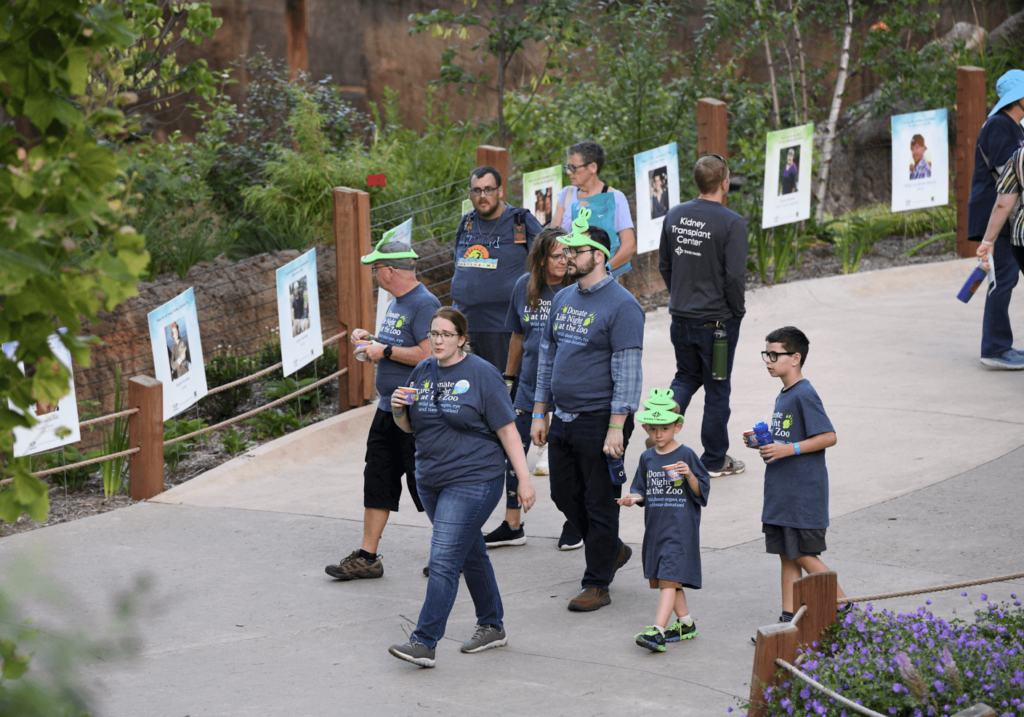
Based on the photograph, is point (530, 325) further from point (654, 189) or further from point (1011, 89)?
point (654, 189)

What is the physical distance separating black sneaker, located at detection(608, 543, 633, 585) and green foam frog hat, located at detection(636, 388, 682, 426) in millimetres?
865

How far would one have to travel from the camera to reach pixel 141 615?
6.54ft

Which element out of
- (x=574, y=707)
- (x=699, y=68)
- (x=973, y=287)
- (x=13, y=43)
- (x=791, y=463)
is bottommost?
(x=574, y=707)

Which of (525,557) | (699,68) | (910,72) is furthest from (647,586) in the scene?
(910,72)

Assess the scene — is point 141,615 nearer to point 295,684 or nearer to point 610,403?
point 295,684

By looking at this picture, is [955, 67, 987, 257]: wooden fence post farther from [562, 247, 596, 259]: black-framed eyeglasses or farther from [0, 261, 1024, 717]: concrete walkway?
[562, 247, 596, 259]: black-framed eyeglasses

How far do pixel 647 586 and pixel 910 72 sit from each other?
10.6 metres

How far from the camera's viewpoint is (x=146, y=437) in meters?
7.43

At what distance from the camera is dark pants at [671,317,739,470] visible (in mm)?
6969

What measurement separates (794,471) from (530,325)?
6.35 feet

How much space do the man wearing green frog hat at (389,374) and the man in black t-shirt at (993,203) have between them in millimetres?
4712

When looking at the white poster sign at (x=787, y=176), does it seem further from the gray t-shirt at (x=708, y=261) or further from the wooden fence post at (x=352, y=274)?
the gray t-shirt at (x=708, y=261)

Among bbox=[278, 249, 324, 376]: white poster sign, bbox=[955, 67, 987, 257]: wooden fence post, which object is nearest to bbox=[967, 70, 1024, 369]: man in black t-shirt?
bbox=[955, 67, 987, 257]: wooden fence post

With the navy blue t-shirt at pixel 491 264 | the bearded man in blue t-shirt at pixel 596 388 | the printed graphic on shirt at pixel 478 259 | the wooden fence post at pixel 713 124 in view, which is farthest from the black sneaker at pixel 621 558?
the wooden fence post at pixel 713 124
